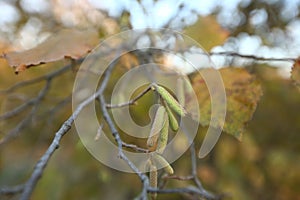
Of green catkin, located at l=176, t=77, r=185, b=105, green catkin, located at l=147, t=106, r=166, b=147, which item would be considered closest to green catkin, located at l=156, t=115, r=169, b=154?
green catkin, located at l=147, t=106, r=166, b=147

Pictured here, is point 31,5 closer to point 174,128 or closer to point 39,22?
point 39,22

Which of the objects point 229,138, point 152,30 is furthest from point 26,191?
point 229,138

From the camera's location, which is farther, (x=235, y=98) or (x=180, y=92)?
(x=235, y=98)

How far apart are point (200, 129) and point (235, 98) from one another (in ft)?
1.73

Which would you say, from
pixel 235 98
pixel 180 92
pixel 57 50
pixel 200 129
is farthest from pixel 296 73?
pixel 200 129

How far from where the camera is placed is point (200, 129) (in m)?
1.24

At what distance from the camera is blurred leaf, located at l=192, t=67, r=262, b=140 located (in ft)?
2.24

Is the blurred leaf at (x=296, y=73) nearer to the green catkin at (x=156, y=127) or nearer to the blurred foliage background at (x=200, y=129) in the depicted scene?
the blurred foliage background at (x=200, y=129)

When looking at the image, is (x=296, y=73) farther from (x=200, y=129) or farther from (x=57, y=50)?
(x=200, y=129)

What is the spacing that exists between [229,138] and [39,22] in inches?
25.3

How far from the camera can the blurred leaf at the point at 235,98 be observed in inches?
26.8

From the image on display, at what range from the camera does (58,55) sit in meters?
0.58

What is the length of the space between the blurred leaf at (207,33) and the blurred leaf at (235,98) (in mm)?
63

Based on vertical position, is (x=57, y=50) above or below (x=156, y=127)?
above
